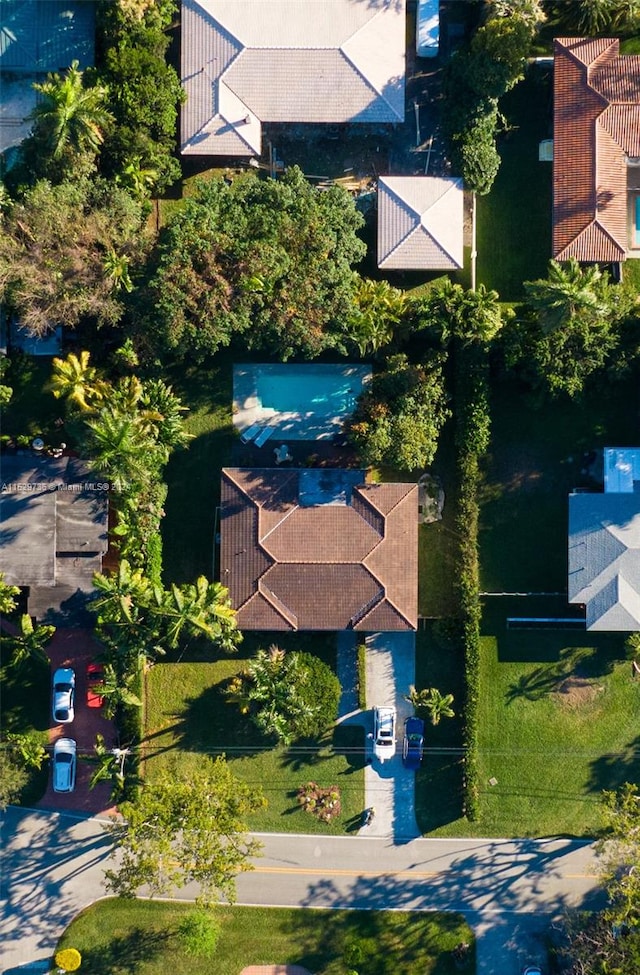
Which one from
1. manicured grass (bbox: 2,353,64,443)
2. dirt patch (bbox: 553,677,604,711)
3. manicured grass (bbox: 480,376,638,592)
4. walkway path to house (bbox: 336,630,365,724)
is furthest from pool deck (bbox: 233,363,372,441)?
dirt patch (bbox: 553,677,604,711)

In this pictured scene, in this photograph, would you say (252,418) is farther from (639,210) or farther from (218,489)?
(639,210)

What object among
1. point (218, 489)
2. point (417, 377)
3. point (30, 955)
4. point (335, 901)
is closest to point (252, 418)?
Result: point (218, 489)

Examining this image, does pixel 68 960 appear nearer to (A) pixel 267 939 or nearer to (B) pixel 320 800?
(A) pixel 267 939

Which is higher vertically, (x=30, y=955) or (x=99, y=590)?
(x=99, y=590)

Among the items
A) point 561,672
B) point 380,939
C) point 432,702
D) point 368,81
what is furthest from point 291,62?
point 380,939

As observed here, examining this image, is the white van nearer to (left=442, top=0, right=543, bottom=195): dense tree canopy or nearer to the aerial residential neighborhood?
the aerial residential neighborhood
